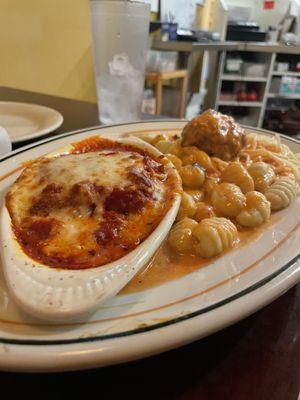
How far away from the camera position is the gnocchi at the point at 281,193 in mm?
774

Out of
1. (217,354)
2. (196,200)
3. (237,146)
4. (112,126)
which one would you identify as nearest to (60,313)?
(217,354)

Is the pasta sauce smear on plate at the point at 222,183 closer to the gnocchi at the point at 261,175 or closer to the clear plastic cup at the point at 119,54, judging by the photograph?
the gnocchi at the point at 261,175

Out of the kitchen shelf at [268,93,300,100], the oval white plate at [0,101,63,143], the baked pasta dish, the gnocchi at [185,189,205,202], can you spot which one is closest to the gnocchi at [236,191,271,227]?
the baked pasta dish

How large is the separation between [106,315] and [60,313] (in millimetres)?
69

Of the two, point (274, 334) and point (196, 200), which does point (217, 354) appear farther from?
point (196, 200)

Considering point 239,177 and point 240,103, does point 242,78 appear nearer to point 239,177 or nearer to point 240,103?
point 240,103

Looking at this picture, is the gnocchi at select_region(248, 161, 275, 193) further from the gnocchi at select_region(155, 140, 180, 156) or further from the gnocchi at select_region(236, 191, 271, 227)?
the gnocchi at select_region(155, 140, 180, 156)

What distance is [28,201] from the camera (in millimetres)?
659

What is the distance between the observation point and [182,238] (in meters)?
0.65

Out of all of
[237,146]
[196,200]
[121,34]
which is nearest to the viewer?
[196,200]

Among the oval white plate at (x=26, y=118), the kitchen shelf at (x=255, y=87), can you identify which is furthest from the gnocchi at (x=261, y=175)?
the kitchen shelf at (x=255, y=87)

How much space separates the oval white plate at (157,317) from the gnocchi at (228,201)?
0.38 ft

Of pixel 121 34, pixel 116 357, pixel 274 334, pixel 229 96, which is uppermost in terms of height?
pixel 121 34

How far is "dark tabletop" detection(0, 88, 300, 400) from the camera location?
18.3 inches
